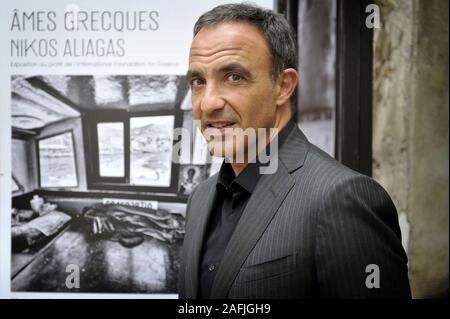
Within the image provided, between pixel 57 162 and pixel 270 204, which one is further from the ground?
pixel 57 162

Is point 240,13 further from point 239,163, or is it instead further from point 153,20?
point 153,20

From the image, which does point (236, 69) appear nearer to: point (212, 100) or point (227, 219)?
point (212, 100)

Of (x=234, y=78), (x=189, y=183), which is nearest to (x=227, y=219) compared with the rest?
(x=234, y=78)

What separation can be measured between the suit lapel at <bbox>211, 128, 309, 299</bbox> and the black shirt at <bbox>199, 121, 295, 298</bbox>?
70mm

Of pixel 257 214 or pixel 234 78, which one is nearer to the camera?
pixel 257 214

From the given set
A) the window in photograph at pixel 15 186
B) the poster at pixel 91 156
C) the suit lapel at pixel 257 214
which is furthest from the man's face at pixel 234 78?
the window in photograph at pixel 15 186

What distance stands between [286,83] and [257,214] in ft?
1.63

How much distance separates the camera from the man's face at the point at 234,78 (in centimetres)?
138

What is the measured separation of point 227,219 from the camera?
142 centimetres

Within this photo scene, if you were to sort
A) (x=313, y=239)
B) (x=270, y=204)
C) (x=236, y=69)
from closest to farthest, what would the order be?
(x=313, y=239), (x=270, y=204), (x=236, y=69)

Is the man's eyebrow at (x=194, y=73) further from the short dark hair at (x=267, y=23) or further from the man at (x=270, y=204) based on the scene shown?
the short dark hair at (x=267, y=23)
